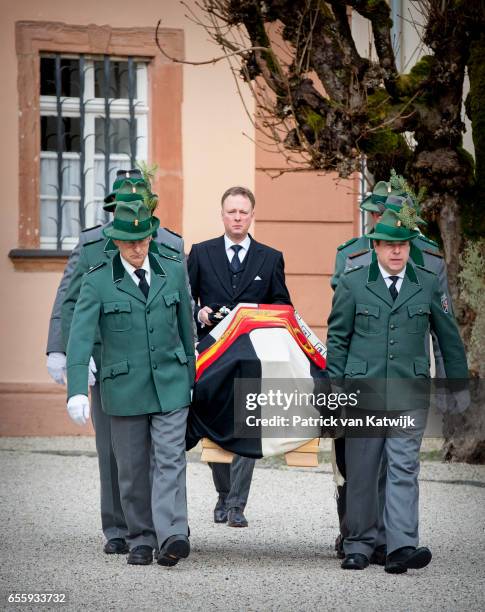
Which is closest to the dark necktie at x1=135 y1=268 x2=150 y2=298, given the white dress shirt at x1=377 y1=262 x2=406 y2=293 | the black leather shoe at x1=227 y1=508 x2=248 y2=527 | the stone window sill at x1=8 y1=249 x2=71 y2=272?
the white dress shirt at x1=377 y1=262 x2=406 y2=293

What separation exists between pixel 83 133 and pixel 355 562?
7.32 metres

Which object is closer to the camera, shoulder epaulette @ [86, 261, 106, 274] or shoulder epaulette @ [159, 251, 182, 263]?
shoulder epaulette @ [86, 261, 106, 274]

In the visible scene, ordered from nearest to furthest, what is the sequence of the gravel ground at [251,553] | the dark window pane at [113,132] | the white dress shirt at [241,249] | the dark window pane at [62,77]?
the gravel ground at [251,553]
the white dress shirt at [241,249]
the dark window pane at [62,77]
the dark window pane at [113,132]

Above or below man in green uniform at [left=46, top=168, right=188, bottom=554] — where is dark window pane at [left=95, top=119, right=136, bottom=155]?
above

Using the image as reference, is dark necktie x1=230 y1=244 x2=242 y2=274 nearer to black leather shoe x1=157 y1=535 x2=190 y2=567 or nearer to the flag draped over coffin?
the flag draped over coffin

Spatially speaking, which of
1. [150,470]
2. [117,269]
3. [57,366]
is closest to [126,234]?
[117,269]

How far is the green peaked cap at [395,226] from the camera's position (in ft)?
23.7

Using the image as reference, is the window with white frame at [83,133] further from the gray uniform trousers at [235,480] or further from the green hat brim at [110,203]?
the green hat brim at [110,203]

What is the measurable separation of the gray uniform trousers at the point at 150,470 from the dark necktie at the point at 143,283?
24.0 inches

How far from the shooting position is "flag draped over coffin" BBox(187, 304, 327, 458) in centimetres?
725

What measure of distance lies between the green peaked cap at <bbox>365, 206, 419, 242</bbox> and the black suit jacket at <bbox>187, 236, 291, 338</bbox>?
1466 mm

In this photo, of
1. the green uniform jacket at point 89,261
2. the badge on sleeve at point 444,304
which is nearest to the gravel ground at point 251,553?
the green uniform jacket at point 89,261

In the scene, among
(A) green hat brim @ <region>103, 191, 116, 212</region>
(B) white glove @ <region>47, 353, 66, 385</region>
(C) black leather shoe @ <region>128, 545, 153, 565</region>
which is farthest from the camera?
(B) white glove @ <region>47, 353, 66, 385</region>

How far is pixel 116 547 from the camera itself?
24.9 ft
